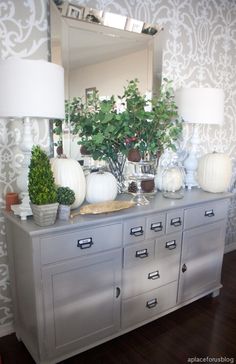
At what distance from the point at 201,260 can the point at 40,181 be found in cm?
134

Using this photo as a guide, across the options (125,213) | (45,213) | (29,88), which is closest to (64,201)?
(45,213)

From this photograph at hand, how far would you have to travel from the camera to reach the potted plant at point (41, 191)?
1.29 metres

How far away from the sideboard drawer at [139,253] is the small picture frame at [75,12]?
143 centimetres

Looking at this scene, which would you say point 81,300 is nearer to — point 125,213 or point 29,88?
point 125,213

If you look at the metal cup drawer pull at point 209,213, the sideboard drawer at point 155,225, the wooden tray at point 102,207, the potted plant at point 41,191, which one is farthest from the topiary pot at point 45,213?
the metal cup drawer pull at point 209,213

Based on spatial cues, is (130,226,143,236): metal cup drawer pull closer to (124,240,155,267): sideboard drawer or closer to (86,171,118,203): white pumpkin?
(124,240,155,267): sideboard drawer

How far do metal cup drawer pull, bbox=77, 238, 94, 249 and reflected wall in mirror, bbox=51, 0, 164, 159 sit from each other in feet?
2.09

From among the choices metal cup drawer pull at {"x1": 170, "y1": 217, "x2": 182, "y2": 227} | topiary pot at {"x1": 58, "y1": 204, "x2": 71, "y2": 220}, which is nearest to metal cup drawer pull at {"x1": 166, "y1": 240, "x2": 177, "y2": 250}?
metal cup drawer pull at {"x1": 170, "y1": 217, "x2": 182, "y2": 227}

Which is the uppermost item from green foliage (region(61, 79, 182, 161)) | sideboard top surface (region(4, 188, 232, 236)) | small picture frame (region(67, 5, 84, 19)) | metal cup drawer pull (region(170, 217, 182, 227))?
small picture frame (region(67, 5, 84, 19))

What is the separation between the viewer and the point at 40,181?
1.29 m

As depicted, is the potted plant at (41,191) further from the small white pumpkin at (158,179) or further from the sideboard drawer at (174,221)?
the small white pumpkin at (158,179)

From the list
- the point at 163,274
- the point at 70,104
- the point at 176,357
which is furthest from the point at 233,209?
the point at 70,104

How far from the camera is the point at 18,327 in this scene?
1.69 meters

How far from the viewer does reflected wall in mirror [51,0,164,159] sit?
1.67 meters
